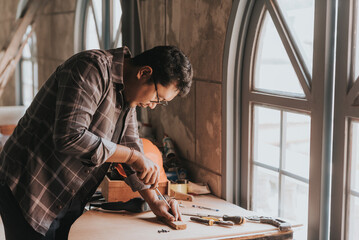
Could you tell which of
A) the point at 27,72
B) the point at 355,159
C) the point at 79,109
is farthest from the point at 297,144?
the point at 27,72

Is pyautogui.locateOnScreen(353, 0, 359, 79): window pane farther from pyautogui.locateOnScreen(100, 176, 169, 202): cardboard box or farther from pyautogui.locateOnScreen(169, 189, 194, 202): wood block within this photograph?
pyautogui.locateOnScreen(100, 176, 169, 202): cardboard box

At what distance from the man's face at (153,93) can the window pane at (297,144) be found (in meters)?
0.88

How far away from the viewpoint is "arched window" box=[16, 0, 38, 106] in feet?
25.3

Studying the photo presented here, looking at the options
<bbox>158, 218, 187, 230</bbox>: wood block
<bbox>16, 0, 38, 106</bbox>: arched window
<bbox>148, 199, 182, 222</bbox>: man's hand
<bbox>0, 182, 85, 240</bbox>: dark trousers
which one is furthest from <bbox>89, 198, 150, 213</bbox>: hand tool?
<bbox>16, 0, 38, 106</bbox>: arched window

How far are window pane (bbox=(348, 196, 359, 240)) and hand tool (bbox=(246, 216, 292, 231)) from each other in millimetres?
292

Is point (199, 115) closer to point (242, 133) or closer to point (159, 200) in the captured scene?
point (242, 133)

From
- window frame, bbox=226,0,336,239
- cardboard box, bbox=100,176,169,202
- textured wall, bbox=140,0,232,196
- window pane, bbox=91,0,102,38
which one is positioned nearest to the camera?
window frame, bbox=226,0,336,239

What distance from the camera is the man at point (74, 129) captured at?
190 cm

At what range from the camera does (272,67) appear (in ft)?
9.47

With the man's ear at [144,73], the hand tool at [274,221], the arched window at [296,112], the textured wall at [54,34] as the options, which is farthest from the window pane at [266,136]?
the textured wall at [54,34]

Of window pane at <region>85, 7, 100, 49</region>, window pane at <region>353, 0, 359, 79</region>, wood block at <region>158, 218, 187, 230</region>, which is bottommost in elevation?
wood block at <region>158, 218, 187, 230</region>

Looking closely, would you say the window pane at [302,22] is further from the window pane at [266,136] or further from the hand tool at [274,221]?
the hand tool at [274,221]

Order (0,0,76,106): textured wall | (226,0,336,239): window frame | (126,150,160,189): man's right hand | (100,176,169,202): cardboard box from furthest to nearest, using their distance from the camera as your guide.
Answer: (0,0,76,106): textured wall
(100,176,169,202): cardboard box
(226,0,336,239): window frame
(126,150,160,189): man's right hand

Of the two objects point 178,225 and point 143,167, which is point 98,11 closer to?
point 178,225
